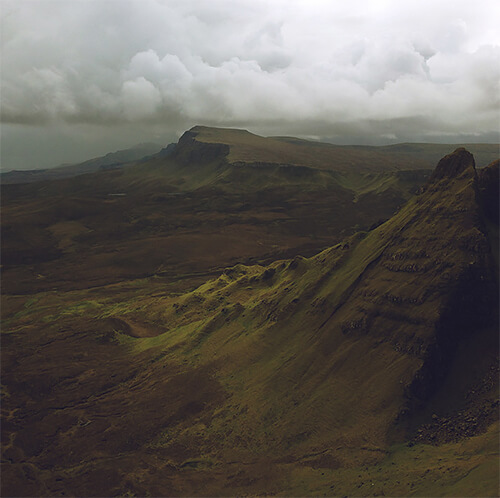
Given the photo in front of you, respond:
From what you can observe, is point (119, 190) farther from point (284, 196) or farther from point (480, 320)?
point (480, 320)

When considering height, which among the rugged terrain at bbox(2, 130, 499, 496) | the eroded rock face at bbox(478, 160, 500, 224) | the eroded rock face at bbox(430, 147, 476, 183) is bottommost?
the rugged terrain at bbox(2, 130, 499, 496)

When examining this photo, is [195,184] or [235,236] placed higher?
[195,184]

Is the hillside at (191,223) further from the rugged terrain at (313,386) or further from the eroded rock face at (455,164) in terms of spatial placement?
the eroded rock face at (455,164)

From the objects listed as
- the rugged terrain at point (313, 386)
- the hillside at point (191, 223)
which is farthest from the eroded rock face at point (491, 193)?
the hillside at point (191, 223)

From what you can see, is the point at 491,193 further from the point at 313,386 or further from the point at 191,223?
the point at 191,223

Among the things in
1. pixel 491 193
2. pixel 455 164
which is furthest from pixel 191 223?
pixel 491 193

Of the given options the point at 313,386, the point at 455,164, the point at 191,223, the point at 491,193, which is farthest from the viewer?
the point at 191,223

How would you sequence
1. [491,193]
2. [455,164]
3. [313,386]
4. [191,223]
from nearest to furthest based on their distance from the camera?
[313,386]
[491,193]
[455,164]
[191,223]

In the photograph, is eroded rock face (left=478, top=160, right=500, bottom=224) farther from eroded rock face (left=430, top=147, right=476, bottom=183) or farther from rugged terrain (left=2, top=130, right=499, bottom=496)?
eroded rock face (left=430, top=147, right=476, bottom=183)

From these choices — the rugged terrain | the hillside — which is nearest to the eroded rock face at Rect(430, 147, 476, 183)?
the rugged terrain

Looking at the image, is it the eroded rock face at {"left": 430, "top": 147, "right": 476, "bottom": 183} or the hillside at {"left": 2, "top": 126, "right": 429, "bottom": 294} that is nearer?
the eroded rock face at {"left": 430, "top": 147, "right": 476, "bottom": 183}

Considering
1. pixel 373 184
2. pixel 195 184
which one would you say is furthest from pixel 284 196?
pixel 195 184
